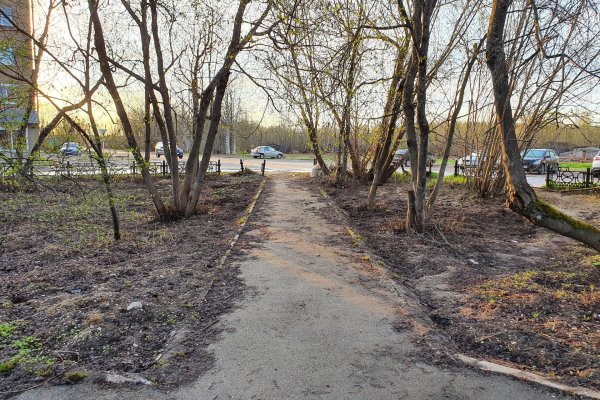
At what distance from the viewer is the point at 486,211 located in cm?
1145

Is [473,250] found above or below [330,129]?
below

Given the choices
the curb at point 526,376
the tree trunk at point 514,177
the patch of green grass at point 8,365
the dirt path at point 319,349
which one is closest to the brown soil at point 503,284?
the curb at point 526,376

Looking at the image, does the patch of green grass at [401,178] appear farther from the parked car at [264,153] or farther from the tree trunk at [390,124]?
the parked car at [264,153]

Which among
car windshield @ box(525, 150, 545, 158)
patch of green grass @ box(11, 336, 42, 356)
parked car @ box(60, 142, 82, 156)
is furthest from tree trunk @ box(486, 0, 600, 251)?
car windshield @ box(525, 150, 545, 158)

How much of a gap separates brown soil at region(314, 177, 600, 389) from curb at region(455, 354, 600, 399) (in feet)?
0.36

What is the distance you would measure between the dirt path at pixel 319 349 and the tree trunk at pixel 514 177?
1.80 m

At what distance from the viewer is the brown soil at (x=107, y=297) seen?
340cm

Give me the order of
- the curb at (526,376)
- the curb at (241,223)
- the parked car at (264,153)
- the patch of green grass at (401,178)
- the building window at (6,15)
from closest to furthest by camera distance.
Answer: the curb at (526,376) → the building window at (6,15) → the curb at (241,223) → the patch of green grass at (401,178) → the parked car at (264,153)

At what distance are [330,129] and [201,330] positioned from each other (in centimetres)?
1328

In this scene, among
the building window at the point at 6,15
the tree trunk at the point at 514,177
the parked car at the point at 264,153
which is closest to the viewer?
the tree trunk at the point at 514,177

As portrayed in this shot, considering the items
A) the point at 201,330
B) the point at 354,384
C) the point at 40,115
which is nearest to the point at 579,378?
the point at 354,384

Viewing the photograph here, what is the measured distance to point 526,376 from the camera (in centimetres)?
327

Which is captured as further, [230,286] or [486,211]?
[486,211]

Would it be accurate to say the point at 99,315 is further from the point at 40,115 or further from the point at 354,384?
the point at 40,115
